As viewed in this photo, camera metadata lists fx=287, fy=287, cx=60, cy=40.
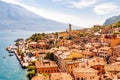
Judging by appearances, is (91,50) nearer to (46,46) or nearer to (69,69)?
(69,69)

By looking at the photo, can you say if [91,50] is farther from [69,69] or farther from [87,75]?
[87,75]

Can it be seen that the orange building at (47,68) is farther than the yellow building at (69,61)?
Yes

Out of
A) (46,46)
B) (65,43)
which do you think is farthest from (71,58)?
(46,46)

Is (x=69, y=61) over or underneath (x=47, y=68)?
over

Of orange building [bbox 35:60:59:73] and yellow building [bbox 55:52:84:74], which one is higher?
yellow building [bbox 55:52:84:74]

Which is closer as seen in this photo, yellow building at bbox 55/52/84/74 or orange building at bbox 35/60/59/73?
yellow building at bbox 55/52/84/74

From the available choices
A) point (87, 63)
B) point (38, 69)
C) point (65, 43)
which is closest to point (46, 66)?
point (38, 69)

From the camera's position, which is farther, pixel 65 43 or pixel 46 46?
pixel 46 46

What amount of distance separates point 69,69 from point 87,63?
1977 millimetres

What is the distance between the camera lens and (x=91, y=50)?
4097 cm

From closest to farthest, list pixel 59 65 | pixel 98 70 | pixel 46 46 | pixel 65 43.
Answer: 1. pixel 98 70
2. pixel 59 65
3. pixel 65 43
4. pixel 46 46

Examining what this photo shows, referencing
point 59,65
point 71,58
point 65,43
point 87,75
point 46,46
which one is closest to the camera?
point 87,75

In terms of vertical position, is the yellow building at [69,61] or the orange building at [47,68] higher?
the yellow building at [69,61]

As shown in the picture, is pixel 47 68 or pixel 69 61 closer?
pixel 69 61
